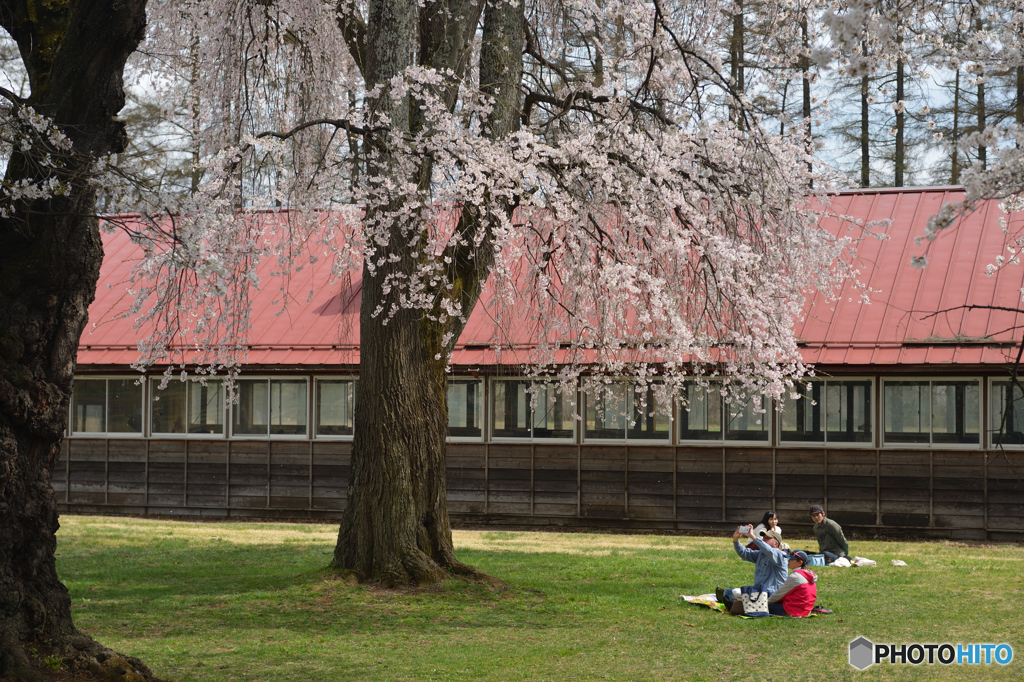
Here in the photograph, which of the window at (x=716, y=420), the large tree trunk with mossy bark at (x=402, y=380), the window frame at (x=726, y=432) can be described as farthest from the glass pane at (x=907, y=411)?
the large tree trunk with mossy bark at (x=402, y=380)

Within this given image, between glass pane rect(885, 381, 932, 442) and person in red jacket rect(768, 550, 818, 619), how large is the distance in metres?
7.13

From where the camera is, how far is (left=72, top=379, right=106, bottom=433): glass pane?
66.2 ft

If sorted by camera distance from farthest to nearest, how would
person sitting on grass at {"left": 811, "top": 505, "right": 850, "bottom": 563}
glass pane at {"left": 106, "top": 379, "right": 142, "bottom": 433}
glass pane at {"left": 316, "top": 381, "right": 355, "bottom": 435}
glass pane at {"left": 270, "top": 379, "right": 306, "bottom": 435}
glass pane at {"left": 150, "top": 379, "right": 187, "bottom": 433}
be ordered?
glass pane at {"left": 106, "top": 379, "right": 142, "bottom": 433} → glass pane at {"left": 150, "top": 379, "right": 187, "bottom": 433} → glass pane at {"left": 270, "top": 379, "right": 306, "bottom": 435} → glass pane at {"left": 316, "top": 381, "right": 355, "bottom": 435} → person sitting on grass at {"left": 811, "top": 505, "right": 850, "bottom": 563}

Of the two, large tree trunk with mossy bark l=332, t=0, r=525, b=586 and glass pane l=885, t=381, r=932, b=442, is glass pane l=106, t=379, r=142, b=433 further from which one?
glass pane l=885, t=381, r=932, b=442

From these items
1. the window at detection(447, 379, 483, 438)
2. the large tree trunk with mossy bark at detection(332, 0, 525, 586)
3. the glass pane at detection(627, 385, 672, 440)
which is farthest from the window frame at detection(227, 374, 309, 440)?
the large tree trunk with mossy bark at detection(332, 0, 525, 586)

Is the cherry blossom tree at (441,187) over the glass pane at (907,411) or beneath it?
over

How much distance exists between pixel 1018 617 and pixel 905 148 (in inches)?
774

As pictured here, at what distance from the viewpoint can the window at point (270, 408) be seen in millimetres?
19203

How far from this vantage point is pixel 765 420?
1694cm

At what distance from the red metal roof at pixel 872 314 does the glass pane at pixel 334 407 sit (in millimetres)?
706

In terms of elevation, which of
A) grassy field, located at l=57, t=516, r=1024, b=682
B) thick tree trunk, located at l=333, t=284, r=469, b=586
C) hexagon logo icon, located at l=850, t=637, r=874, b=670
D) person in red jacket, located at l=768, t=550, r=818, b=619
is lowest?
grassy field, located at l=57, t=516, r=1024, b=682

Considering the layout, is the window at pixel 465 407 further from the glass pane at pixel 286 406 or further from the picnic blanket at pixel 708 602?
the picnic blanket at pixel 708 602

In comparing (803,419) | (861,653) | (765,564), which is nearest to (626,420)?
(803,419)

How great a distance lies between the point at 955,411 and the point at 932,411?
32cm
